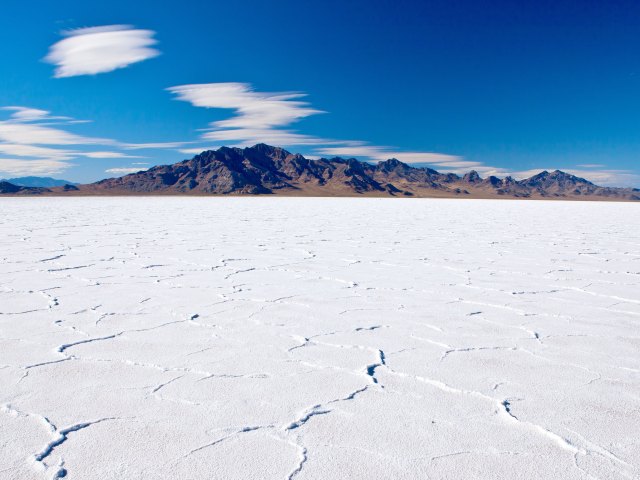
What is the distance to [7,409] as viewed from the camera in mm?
2100

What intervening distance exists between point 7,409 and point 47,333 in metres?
1.12

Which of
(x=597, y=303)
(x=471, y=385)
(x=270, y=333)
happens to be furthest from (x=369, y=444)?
(x=597, y=303)

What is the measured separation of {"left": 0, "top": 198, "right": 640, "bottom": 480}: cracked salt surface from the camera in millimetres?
1767

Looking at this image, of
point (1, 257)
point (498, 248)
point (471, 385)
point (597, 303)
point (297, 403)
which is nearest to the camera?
point (297, 403)

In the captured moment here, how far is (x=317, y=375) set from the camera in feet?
8.26

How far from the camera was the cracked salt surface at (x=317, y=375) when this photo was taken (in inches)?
69.6

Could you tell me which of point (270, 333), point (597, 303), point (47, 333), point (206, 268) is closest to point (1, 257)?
point (206, 268)

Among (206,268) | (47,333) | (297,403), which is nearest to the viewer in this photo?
(297,403)

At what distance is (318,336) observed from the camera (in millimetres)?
3172

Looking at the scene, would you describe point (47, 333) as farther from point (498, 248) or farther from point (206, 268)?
point (498, 248)

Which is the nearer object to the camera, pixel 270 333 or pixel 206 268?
pixel 270 333

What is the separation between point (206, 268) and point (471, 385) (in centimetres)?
379

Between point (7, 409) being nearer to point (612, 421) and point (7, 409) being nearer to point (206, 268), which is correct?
point (612, 421)

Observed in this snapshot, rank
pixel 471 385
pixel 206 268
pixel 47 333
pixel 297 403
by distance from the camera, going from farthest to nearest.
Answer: pixel 206 268, pixel 47 333, pixel 471 385, pixel 297 403
